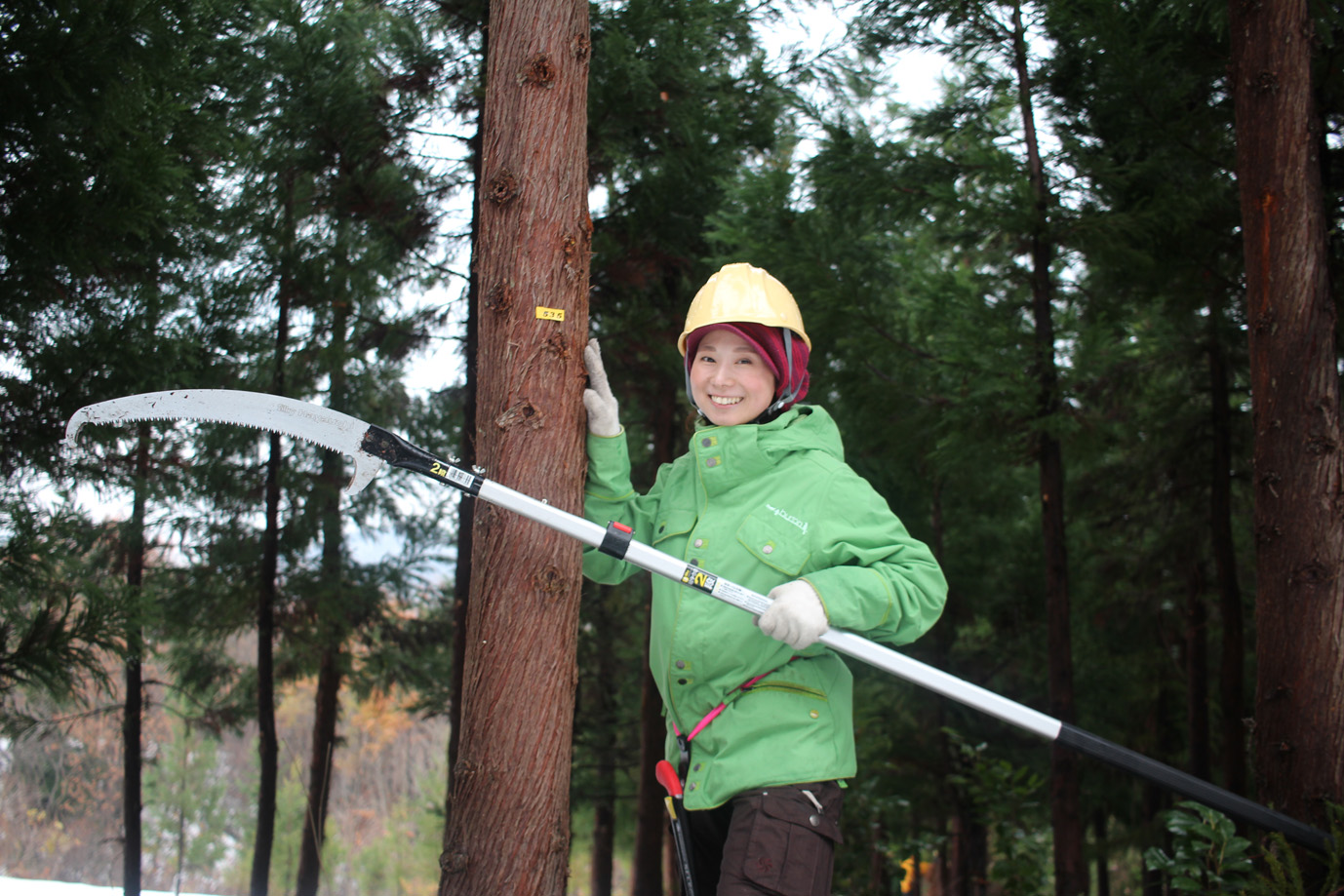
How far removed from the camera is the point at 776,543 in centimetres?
262

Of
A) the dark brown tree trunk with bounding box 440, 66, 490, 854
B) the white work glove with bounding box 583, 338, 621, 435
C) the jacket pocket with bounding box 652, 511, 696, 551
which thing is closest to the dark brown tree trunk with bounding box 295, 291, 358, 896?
the dark brown tree trunk with bounding box 440, 66, 490, 854

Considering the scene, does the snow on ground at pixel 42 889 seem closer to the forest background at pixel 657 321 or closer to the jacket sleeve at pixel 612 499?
the forest background at pixel 657 321

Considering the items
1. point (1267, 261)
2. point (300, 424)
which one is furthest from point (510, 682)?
point (1267, 261)

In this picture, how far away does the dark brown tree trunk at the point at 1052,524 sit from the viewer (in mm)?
6832

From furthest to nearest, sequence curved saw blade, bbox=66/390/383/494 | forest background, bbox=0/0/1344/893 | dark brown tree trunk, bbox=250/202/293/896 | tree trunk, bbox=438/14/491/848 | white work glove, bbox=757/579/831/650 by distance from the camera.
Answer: dark brown tree trunk, bbox=250/202/293/896
tree trunk, bbox=438/14/491/848
forest background, bbox=0/0/1344/893
curved saw blade, bbox=66/390/383/494
white work glove, bbox=757/579/831/650

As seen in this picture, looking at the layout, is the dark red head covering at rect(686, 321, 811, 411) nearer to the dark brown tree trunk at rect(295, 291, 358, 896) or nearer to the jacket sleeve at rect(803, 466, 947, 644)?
the jacket sleeve at rect(803, 466, 947, 644)

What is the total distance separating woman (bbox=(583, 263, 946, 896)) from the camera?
2398 millimetres

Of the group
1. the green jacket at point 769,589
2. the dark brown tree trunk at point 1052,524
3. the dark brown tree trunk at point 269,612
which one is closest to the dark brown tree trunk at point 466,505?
the dark brown tree trunk at point 269,612

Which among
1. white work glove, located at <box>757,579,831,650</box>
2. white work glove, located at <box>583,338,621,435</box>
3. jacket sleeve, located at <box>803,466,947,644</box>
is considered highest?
white work glove, located at <box>583,338,621,435</box>

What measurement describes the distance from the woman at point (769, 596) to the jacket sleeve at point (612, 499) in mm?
94

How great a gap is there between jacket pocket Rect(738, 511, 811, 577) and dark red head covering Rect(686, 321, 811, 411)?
44 cm

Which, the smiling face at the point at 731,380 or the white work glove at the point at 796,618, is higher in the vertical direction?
the smiling face at the point at 731,380

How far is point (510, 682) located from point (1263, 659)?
3.25 m

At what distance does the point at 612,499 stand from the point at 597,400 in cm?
31
